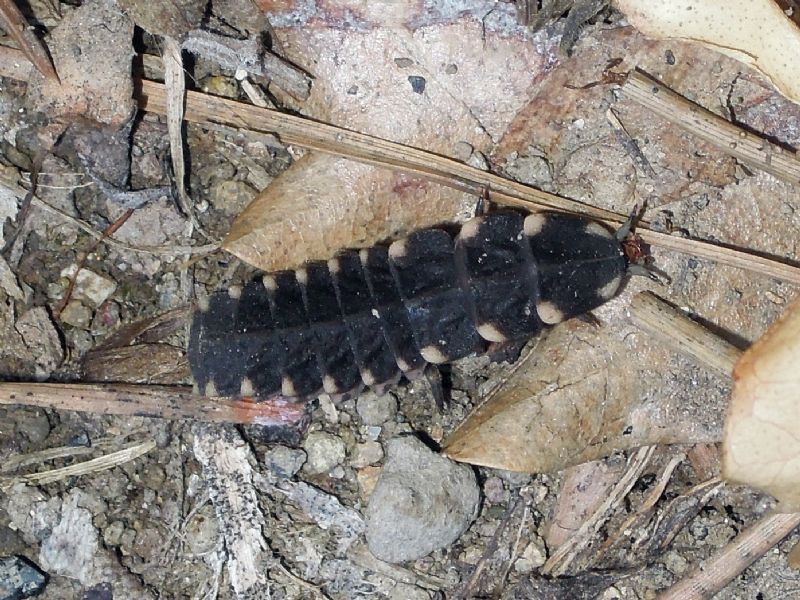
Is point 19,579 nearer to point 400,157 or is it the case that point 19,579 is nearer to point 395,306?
point 395,306

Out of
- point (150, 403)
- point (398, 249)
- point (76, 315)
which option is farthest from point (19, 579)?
point (398, 249)

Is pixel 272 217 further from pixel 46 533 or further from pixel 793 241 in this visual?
pixel 793 241

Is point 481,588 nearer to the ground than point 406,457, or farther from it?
nearer to the ground

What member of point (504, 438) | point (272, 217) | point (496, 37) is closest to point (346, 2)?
point (496, 37)

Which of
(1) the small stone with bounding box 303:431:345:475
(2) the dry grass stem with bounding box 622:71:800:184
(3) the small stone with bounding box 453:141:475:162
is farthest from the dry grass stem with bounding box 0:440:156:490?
(2) the dry grass stem with bounding box 622:71:800:184

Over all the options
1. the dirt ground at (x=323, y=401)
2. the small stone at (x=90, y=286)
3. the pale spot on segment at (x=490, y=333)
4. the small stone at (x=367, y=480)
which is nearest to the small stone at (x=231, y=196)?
the dirt ground at (x=323, y=401)

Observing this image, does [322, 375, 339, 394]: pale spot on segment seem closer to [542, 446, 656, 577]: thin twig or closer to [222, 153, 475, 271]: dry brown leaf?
[222, 153, 475, 271]: dry brown leaf

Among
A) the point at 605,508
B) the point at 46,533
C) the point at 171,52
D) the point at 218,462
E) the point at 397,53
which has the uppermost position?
the point at 397,53
